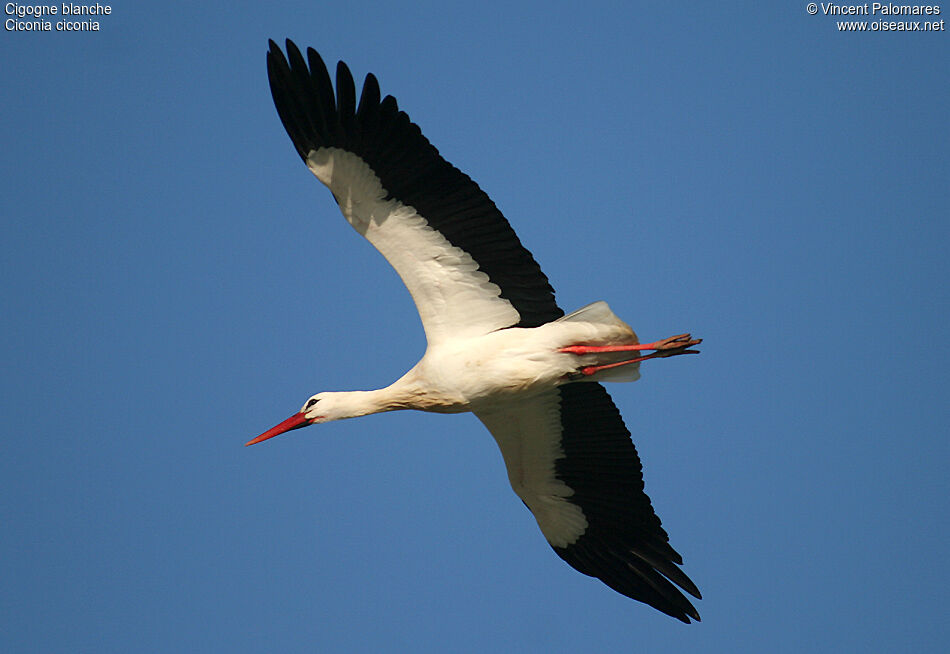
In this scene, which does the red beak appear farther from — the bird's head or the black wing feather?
the black wing feather

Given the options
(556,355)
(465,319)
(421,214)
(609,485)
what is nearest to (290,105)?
(421,214)

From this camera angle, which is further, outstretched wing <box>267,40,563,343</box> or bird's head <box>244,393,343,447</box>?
bird's head <box>244,393,343,447</box>

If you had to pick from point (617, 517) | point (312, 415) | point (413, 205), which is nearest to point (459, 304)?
point (413, 205)

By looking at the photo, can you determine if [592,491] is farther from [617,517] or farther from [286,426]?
[286,426]

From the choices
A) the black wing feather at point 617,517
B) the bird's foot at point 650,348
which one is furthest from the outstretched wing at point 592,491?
the bird's foot at point 650,348

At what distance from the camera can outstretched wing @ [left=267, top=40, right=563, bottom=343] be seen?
7141 millimetres

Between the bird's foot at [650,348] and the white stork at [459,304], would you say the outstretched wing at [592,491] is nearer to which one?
the white stork at [459,304]

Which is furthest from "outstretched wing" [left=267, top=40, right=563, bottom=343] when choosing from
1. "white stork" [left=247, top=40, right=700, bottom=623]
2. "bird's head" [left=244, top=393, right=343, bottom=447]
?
"bird's head" [left=244, top=393, right=343, bottom=447]

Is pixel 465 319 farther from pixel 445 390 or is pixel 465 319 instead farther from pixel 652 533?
pixel 652 533

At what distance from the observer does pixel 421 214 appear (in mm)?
7320

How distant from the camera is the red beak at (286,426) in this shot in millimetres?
8031

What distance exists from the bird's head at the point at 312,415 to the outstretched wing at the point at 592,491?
1.16 metres

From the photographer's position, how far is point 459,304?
302 inches

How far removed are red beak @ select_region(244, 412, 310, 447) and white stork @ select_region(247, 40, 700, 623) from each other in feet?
0.05
